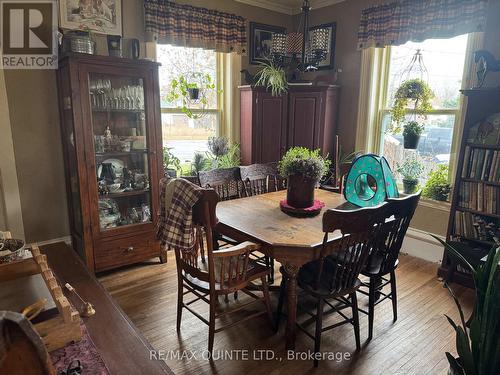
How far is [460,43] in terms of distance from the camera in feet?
10.2

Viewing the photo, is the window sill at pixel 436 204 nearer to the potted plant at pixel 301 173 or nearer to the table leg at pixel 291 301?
the potted plant at pixel 301 173

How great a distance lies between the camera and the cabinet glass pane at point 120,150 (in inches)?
112

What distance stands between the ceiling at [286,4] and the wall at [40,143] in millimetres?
1421

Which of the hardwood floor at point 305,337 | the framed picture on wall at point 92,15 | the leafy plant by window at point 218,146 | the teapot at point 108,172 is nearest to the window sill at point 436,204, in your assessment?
the hardwood floor at point 305,337

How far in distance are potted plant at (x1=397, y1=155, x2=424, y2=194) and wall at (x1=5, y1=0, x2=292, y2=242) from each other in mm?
2868

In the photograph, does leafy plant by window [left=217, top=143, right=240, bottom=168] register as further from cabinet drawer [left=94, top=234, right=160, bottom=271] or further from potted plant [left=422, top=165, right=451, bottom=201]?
potted plant [left=422, top=165, right=451, bottom=201]

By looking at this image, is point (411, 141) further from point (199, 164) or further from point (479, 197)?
point (199, 164)

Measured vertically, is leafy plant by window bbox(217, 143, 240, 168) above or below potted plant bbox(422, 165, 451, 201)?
above

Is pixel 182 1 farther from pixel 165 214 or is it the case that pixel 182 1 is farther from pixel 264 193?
pixel 165 214

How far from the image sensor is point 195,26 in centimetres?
354

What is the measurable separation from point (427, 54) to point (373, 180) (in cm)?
177

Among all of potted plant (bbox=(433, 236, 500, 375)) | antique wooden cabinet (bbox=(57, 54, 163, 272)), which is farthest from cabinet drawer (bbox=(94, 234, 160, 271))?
potted plant (bbox=(433, 236, 500, 375))

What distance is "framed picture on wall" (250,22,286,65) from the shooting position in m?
4.05

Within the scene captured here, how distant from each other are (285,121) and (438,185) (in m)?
1.74
